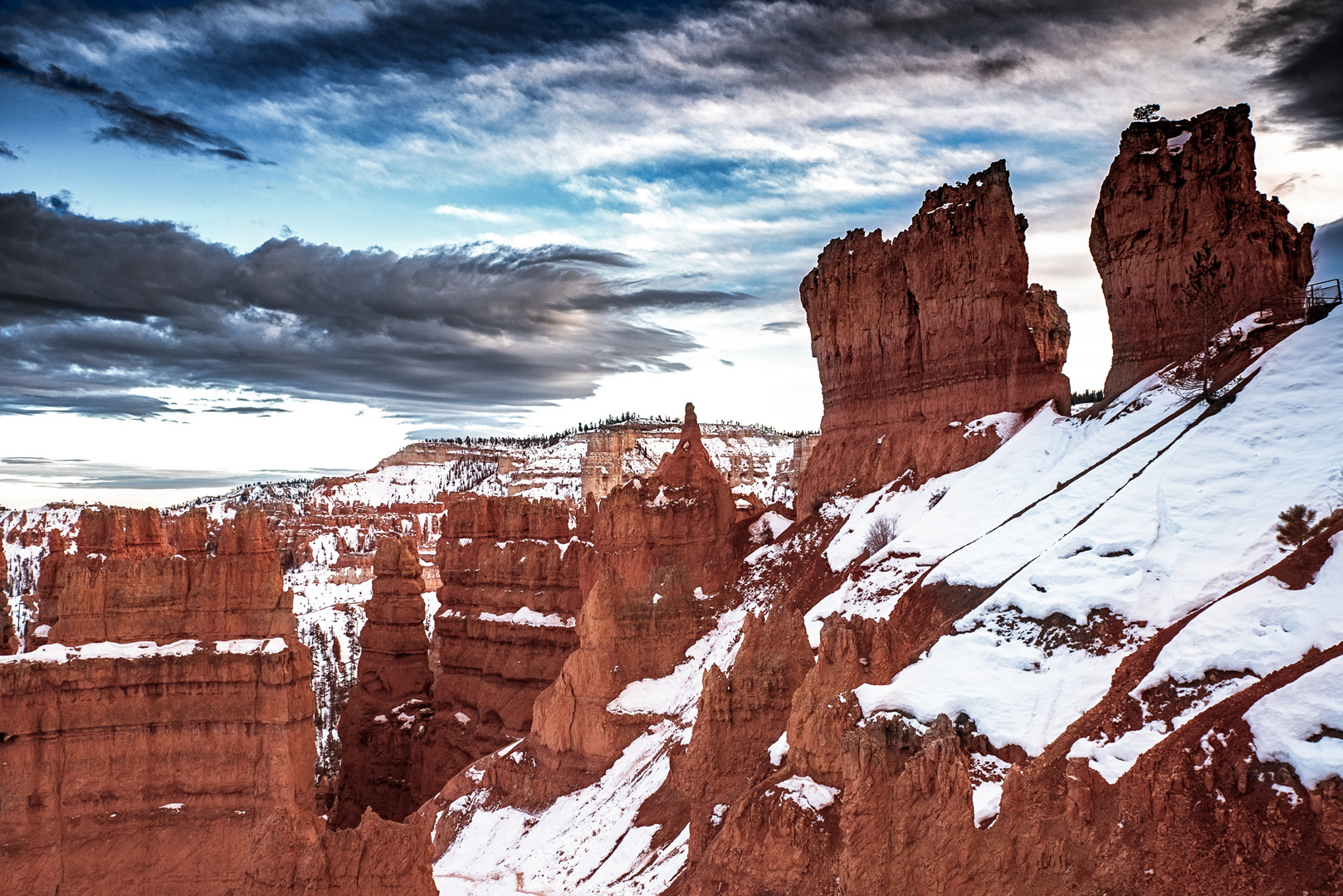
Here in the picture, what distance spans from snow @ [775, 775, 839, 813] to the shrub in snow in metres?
18.5

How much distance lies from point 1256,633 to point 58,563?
1706 inches

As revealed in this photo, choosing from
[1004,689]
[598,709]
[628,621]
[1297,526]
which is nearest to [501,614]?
[628,621]

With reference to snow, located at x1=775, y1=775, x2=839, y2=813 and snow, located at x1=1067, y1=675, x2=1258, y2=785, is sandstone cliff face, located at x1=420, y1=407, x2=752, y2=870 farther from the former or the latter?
snow, located at x1=1067, y1=675, x2=1258, y2=785

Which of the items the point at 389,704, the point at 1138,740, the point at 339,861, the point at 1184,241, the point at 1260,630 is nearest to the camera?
the point at 1138,740

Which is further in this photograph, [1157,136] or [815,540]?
[815,540]

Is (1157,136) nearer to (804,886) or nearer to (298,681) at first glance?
(804,886)

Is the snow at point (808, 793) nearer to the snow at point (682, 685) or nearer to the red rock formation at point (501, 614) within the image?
the snow at point (682, 685)

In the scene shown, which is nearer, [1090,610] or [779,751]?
[1090,610]

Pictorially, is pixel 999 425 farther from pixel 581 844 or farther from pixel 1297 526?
pixel 581 844

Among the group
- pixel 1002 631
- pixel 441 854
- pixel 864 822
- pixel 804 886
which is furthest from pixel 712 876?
pixel 441 854

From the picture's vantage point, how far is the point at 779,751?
68.3ft

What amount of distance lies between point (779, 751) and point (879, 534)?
17.3 m

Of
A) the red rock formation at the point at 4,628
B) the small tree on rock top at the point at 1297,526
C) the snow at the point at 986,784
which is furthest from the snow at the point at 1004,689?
the red rock formation at the point at 4,628

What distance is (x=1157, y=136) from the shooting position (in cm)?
3250
